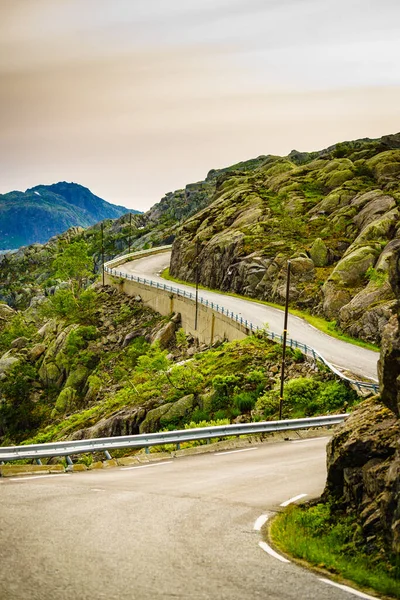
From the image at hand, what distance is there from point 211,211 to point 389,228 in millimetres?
37392

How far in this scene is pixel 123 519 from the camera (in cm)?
1246

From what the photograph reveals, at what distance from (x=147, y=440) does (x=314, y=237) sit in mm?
46517

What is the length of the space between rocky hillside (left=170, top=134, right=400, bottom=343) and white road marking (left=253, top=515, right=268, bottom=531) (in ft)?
83.5

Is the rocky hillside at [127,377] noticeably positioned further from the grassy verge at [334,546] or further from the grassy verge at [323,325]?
the grassy verge at [334,546]

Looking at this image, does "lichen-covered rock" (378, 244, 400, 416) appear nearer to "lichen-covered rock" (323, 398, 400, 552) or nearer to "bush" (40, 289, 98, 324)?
"lichen-covered rock" (323, 398, 400, 552)

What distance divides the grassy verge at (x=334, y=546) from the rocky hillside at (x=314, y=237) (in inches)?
999

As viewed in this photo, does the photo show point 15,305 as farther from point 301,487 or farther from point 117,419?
point 301,487

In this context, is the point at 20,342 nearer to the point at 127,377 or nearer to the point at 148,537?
the point at 127,377

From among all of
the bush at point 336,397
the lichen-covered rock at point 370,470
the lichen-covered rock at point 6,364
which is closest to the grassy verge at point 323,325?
the bush at point 336,397

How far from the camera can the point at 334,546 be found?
11.6 m

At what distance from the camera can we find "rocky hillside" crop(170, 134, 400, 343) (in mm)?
47156

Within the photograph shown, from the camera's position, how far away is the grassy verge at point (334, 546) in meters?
9.88

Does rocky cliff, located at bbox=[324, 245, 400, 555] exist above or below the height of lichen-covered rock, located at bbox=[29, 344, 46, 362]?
above

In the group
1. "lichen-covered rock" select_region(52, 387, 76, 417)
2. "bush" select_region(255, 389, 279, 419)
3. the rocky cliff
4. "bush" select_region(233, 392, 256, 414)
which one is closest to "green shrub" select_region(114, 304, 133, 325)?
"lichen-covered rock" select_region(52, 387, 76, 417)
